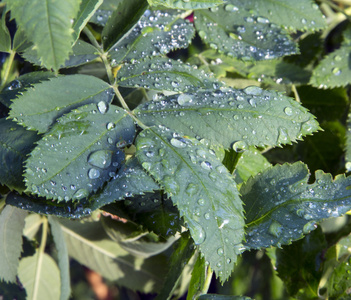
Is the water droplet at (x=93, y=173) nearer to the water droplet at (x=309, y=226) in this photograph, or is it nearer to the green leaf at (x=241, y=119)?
the green leaf at (x=241, y=119)

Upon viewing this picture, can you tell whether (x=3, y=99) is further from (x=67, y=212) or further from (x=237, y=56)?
(x=237, y=56)

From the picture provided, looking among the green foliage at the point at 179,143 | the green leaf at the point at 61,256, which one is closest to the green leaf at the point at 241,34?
the green foliage at the point at 179,143

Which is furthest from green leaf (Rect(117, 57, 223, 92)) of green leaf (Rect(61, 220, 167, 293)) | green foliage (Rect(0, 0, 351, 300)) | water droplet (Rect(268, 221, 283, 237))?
green leaf (Rect(61, 220, 167, 293))

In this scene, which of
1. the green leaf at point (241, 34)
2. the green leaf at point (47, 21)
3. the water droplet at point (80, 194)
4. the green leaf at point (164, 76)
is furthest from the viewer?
the green leaf at point (241, 34)

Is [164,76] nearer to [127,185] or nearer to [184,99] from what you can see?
[184,99]

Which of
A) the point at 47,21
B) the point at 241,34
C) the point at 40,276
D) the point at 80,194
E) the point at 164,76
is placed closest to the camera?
the point at 47,21

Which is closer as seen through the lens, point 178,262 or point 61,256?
point 178,262

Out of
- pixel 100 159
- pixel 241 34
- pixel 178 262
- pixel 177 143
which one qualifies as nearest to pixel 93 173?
pixel 100 159
